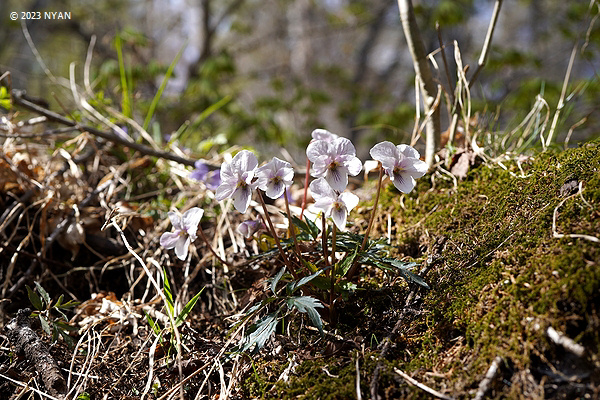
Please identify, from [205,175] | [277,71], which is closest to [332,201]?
[205,175]

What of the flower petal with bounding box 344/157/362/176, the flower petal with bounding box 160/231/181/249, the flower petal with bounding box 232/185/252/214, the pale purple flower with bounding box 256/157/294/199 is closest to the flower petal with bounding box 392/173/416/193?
the flower petal with bounding box 344/157/362/176

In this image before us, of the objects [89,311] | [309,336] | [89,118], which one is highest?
[89,118]

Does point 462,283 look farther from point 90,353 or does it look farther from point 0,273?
point 0,273

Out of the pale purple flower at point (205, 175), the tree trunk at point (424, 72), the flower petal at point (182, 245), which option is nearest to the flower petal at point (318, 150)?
the flower petal at point (182, 245)

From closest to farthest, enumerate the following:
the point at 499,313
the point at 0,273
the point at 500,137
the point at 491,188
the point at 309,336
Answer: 1. the point at 499,313
2. the point at 309,336
3. the point at 491,188
4. the point at 0,273
5. the point at 500,137

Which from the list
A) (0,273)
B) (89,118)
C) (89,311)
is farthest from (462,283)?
(89,118)

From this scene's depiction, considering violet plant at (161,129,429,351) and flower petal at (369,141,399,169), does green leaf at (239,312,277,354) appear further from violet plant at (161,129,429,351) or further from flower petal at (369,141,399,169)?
flower petal at (369,141,399,169)
